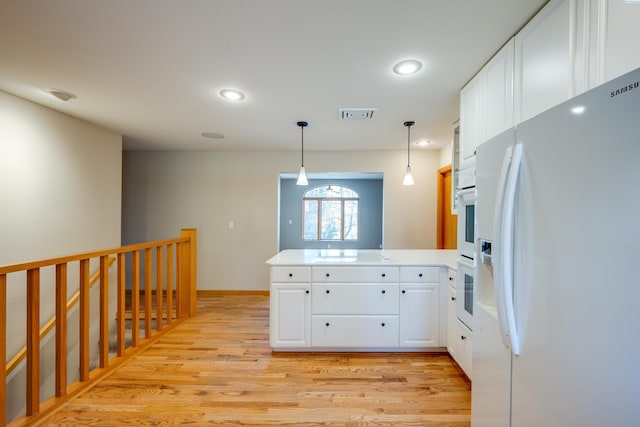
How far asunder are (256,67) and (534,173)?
1.75 meters

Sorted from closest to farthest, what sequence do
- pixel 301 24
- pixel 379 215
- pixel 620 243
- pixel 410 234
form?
pixel 620 243 → pixel 301 24 → pixel 410 234 → pixel 379 215

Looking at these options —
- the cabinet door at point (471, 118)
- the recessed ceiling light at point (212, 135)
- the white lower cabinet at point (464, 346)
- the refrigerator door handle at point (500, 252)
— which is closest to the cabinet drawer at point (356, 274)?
the white lower cabinet at point (464, 346)

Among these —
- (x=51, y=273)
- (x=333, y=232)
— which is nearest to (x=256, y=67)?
(x=51, y=273)

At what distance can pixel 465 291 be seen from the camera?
201cm

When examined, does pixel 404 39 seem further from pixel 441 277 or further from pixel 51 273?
pixel 51 273

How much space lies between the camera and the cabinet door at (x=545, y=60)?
45.3 inches

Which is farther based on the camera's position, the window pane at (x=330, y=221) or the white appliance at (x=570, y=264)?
the window pane at (x=330, y=221)

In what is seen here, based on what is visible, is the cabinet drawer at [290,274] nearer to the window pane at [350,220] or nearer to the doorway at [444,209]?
the doorway at [444,209]

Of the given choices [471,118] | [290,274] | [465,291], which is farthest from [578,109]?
[290,274]

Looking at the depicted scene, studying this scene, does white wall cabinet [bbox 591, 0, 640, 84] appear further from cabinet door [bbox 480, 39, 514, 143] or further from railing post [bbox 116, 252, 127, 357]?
railing post [bbox 116, 252, 127, 357]

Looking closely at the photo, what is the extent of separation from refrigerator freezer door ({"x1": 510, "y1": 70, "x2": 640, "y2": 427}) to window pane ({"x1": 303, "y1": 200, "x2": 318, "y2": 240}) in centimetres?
696

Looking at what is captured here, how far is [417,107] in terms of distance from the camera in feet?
8.18

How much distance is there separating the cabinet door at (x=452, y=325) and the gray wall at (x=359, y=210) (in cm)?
548

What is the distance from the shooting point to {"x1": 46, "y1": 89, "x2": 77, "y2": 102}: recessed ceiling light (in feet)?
7.32
